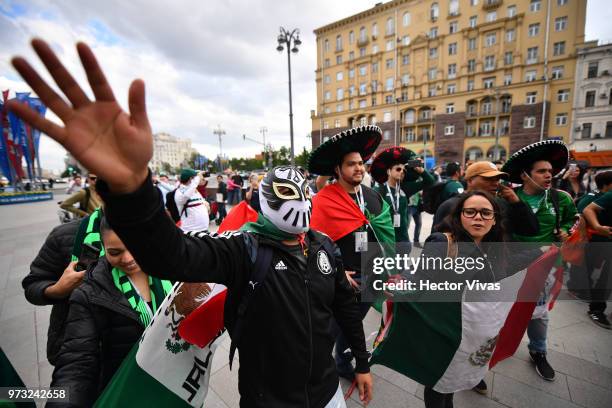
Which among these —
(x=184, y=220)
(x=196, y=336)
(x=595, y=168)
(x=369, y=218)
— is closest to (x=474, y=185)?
(x=369, y=218)

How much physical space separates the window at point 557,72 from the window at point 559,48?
5.21ft

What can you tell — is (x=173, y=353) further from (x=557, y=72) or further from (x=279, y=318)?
(x=557, y=72)

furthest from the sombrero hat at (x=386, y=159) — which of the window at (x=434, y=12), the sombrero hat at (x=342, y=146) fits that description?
the window at (x=434, y=12)

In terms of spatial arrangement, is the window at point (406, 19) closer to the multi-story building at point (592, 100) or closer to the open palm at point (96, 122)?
the multi-story building at point (592, 100)

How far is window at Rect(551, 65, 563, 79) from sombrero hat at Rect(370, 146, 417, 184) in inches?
1509

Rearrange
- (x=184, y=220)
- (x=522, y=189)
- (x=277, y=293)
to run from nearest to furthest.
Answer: (x=277, y=293) → (x=522, y=189) → (x=184, y=220)

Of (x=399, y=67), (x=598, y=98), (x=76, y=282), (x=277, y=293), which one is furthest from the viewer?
(x=399, y=67)

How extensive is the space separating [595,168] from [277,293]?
24.7 metres

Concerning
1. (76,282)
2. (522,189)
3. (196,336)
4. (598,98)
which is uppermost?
(598,98)

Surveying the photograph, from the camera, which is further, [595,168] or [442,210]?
[595,168]

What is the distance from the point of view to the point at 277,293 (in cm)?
133

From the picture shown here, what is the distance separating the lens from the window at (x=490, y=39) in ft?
107

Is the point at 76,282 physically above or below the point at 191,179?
below

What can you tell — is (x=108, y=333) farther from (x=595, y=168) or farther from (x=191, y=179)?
(x=595, y=168)
